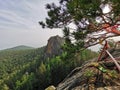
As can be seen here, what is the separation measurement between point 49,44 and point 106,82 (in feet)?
491

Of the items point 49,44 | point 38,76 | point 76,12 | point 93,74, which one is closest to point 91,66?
point 93,74

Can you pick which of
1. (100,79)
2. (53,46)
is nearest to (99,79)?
(100,79)

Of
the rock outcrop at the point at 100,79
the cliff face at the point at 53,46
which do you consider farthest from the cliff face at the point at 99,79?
the cliff face at the point at 53,46

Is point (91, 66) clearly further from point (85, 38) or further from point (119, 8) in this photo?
point (119, 8)

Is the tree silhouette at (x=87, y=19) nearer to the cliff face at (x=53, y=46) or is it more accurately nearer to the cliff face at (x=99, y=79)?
the cliff face at (x=99, y=79)

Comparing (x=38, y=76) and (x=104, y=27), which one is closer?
(x=104, y=27)

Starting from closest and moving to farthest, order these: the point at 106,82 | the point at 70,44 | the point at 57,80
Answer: the point at 106,82, the point at 70,44, the point at 57,80

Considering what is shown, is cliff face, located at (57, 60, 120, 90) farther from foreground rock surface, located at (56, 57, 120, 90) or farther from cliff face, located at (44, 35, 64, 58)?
cliff face, located at (44, 35, 64, 58)

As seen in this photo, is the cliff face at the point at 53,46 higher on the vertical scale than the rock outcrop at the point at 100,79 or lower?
lower

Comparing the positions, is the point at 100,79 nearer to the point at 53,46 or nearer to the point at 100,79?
the point at 100,79

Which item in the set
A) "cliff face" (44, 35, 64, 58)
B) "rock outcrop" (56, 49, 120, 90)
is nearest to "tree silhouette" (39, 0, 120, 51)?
"rock outcrop" (56, 49, 120, 90)

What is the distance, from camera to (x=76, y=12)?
13.1m

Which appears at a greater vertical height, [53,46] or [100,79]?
[100,79]

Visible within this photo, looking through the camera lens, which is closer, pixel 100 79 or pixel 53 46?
pixel 100 79
